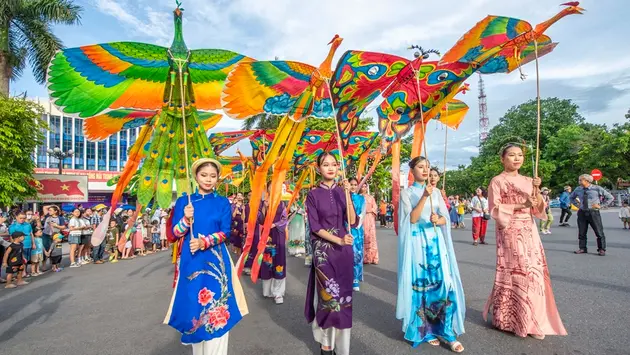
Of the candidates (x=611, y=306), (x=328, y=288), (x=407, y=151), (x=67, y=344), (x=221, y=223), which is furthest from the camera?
(x=407, y=151)

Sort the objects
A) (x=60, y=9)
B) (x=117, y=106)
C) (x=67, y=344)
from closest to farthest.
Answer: (x=117, y=106)
(x=67, y=344)
(x=60, y=9)

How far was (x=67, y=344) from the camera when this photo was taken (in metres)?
3.76

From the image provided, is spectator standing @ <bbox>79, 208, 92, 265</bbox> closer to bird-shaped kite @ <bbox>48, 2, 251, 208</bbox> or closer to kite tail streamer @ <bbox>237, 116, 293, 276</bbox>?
bird-shaped kite @ <bbox>48, 2, 251, 208</bbox>

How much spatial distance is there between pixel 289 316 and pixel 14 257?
6.34 metres

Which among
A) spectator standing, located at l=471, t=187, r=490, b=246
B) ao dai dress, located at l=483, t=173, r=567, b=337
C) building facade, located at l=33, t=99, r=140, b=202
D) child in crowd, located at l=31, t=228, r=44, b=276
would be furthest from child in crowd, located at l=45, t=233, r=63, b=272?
building facade, located at l=33, t=99, r=140, b=202

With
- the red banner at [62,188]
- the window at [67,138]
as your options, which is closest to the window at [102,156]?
the window at [67,138]

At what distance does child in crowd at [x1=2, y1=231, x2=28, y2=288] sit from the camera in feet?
23.0

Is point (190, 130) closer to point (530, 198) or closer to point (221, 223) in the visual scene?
point (221, 223)

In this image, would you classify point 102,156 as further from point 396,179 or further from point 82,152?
point 396,179

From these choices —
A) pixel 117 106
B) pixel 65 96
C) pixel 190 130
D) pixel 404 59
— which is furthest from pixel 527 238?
pixel 65 96

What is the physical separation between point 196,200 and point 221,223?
0.27 metres

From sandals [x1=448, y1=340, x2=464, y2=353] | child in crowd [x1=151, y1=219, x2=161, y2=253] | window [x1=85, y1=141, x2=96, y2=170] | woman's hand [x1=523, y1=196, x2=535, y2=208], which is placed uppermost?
window [x1=85, y1=141, x2=96, y2=170]

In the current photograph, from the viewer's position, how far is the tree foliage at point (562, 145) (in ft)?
95.4

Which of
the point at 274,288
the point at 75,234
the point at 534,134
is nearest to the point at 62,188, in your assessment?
the point at 75,234
